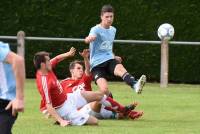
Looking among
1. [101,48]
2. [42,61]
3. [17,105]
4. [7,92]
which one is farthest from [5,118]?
[101,48]

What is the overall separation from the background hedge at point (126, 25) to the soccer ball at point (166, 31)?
89cm

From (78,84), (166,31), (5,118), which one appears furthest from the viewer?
(166,31)

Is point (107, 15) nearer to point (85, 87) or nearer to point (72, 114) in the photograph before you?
point (85, 87)

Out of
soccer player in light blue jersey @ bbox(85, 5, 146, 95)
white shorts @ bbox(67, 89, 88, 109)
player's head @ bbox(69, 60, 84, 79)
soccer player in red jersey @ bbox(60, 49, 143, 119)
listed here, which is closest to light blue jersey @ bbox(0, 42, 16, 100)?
white shorts @ bbox(67, 89, 88, 109)

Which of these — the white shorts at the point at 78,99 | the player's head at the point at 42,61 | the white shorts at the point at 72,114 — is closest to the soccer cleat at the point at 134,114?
the white shorts at the point at 78,99

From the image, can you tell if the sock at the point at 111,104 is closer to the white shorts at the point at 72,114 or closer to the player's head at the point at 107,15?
the white shorts at the point at 72,114

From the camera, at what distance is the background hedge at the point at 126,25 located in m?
18.3

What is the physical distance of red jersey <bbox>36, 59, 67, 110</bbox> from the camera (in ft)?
32.6

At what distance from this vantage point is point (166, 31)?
17391 mm

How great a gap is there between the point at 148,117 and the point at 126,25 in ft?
23.8

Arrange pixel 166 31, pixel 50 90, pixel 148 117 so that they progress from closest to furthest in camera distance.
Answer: pixel 50 90
pixel 148 117
pixel 166 31

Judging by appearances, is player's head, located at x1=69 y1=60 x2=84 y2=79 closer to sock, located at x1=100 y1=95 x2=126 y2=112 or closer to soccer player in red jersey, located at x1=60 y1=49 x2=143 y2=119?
soccer player in red jersey, located at x1=60 y1=49 x2=143 y2=119

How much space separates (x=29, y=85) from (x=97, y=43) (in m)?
5.64

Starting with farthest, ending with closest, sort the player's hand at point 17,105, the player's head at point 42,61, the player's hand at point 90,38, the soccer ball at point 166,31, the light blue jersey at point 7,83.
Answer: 1. the soccer ball at point 166,31
2. the player's hand at point 90,38
3. the player's head at point 42,61
4. the light blue jersey at point 7,83
5. the player's hand at point 17,105
